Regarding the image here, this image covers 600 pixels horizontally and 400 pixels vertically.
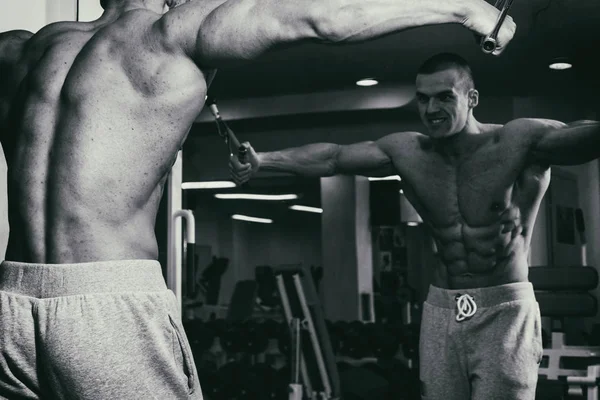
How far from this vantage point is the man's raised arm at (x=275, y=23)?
1.16 meters

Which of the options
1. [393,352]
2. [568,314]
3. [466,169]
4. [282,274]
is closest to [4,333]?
[466,169]

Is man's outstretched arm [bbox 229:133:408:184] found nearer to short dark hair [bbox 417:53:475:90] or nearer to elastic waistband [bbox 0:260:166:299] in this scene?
short dark hair [bbox 417:53:475:90]

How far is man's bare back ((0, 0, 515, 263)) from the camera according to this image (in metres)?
1.17

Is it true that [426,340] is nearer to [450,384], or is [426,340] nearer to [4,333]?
[450,384]

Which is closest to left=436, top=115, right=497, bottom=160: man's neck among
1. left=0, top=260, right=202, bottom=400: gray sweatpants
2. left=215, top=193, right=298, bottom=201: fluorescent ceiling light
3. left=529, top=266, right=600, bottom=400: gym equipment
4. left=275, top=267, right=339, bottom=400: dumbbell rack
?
left=0, top=260, right=202, bottom=400: gray sweatpants

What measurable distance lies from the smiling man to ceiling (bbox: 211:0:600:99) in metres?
2.18

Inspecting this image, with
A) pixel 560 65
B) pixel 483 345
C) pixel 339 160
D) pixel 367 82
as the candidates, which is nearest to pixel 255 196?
pixel 367 82

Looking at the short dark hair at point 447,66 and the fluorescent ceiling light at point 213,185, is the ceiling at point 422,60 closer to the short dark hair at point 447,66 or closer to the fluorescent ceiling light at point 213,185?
the fluorescent ceiling light at point 213,185

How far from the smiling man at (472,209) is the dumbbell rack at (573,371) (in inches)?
79.7

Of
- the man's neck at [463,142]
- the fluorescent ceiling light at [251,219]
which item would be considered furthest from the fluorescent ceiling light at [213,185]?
the man's neck at [463,142]

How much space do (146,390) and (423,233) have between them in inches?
266

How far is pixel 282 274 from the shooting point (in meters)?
4.34

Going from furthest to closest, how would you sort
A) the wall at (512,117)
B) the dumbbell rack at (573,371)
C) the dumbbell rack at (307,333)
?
the wall at (512,117) → the dumbbell rack at (307,333) → the dumbbell rack at (573,371)

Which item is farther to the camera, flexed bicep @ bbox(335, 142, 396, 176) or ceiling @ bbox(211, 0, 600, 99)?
ceiling @ bbox(211, 0, 600, 99)
